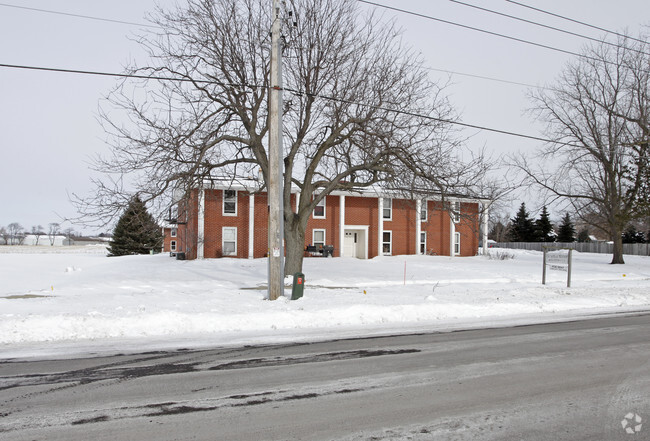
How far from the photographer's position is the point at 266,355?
281 inches

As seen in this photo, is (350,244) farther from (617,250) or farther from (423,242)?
(617,250)

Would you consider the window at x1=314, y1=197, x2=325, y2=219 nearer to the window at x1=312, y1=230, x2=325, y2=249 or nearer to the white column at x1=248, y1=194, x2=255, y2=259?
the window at x1=312, y1=230, x2=325, y2=249

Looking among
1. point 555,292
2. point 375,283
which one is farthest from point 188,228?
point 555,292

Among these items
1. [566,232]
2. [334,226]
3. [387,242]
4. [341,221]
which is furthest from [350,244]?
[566,232]

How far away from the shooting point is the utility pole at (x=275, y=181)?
11.9 meters

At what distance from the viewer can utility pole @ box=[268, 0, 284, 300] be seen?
11.9 meters

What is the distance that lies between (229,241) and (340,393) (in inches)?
1097

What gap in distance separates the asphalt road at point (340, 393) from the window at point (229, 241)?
25099 mm

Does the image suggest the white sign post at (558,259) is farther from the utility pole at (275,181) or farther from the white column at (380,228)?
the white column at (380,228)

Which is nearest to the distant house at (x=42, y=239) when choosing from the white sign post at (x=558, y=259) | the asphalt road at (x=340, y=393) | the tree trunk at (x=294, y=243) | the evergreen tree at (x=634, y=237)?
the evergreen tree at (x=634, y=237)

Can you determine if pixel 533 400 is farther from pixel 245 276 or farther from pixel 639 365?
pixel 245 276

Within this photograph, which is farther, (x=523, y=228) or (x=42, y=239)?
(x=42, y=239)

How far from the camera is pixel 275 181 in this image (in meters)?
12.0

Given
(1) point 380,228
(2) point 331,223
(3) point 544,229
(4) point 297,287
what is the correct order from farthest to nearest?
(3) point 544,229
(1) point 380,228
(2) point 331,223
(4) point 297,287
